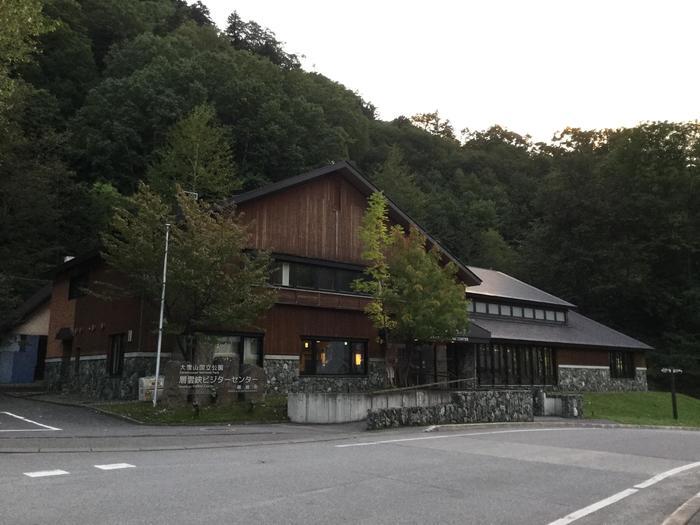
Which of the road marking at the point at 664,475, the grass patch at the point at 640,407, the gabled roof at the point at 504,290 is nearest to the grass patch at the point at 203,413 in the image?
the road marking at the point at 664,475

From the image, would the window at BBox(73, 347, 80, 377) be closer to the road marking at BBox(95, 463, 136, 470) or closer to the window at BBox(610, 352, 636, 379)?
the road marking at BBox(95, 463, 136, 470)

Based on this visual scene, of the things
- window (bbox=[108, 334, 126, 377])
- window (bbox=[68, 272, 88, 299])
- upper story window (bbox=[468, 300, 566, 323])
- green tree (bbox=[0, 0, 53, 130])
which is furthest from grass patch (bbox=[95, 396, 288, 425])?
upper story window (bbox=[468, 300, 566, 323])

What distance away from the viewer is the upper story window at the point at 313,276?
24.6m

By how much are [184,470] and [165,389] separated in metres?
9.74

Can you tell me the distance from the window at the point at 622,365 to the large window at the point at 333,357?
2117cm

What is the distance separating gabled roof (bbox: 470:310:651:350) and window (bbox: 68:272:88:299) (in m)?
19.2

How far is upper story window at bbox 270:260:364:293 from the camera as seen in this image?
24.6 m

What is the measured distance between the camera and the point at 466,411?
68.2ft

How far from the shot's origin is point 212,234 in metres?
19.5

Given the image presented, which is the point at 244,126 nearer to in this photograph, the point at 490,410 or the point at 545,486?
the point at 490,410

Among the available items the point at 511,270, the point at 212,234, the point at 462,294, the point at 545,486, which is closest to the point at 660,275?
the point at 511,270

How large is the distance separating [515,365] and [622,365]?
11160mm

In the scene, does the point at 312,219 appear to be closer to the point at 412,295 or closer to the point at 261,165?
the point at 412,295

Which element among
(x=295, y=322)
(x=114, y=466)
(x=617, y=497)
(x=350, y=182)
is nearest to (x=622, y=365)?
A: (x=350, y=182)
